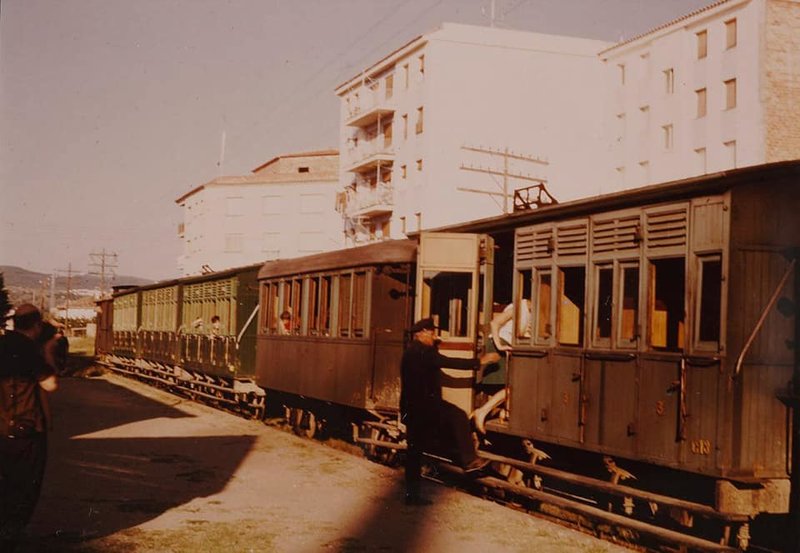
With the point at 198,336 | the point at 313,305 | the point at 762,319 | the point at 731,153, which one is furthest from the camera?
the point at 731,153

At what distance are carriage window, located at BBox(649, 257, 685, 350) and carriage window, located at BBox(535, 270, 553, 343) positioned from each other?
179 cm

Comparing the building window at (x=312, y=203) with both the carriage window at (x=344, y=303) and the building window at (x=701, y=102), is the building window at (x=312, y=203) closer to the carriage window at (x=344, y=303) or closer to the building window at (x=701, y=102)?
the building window at (x=701, y=102)

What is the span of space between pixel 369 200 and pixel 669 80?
16.9 m

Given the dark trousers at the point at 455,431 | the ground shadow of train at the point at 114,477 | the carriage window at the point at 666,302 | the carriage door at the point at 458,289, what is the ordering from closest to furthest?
the ground shadow of train at the point at 114,477 < the carriage window at the point at 666,302 < the dark trousers at the point at 455,431 < the carriage door at the point at 458,289

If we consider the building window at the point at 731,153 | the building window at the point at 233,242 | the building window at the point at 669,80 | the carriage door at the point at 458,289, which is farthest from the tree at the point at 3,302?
the carriage door at the point at 458,289

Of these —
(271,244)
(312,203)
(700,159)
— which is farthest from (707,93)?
(271,244)

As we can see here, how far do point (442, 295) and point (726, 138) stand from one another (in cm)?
3010

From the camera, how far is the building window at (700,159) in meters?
41.3

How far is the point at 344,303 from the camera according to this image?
1574cm

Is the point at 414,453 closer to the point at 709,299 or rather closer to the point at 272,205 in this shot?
the point at 709,299

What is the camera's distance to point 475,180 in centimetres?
4616

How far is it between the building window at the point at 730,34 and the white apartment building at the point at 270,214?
1049 inches

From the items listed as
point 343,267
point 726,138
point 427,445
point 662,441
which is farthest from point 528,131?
point 662,441

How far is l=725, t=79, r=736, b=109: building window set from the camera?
40.1 metres
